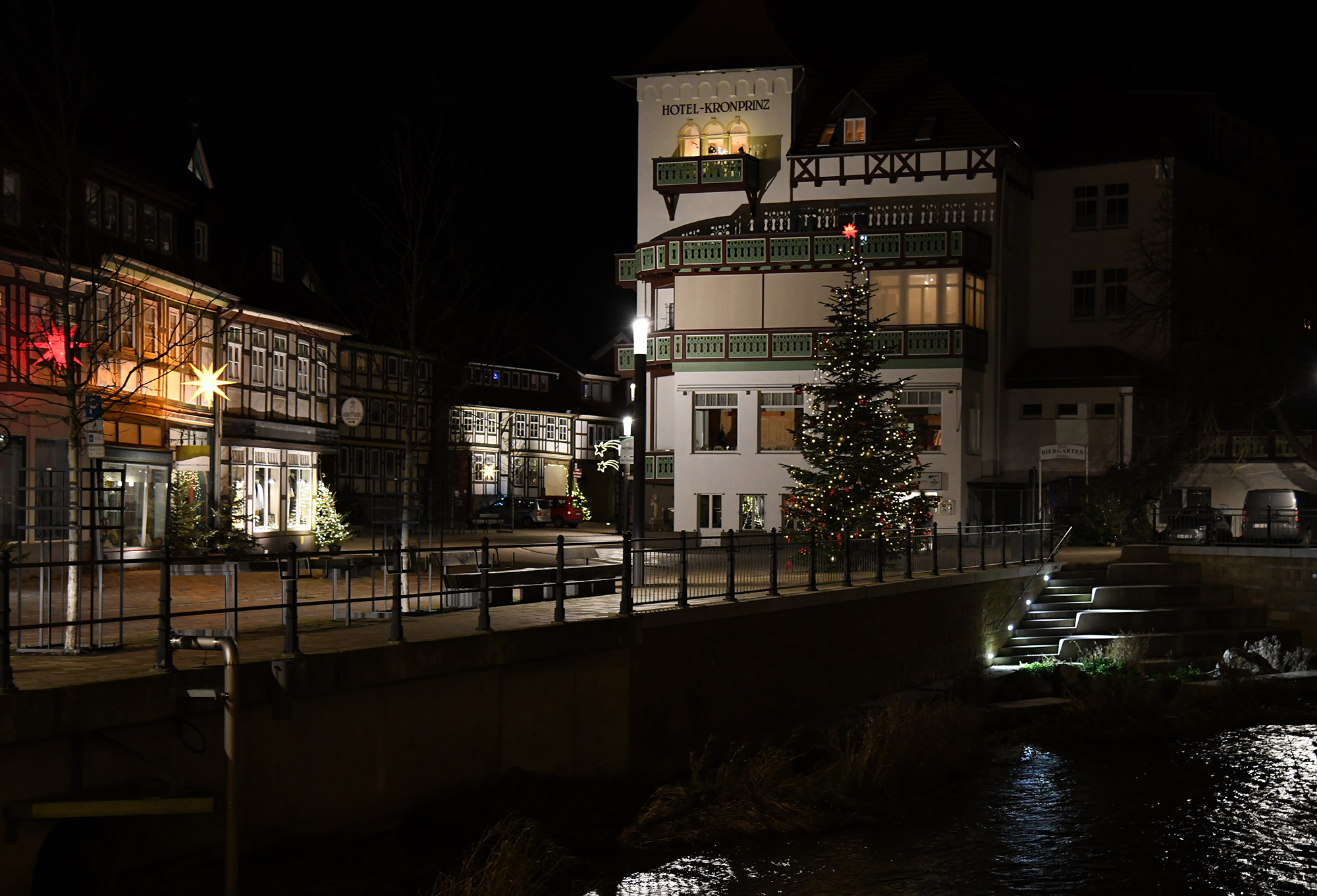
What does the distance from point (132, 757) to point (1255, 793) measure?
13.5 meters

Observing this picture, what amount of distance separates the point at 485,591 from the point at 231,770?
465cm

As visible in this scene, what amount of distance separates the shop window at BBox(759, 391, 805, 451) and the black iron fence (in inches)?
A: 521

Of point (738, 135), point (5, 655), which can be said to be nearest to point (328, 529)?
point (738, 135)

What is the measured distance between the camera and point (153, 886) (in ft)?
37.9

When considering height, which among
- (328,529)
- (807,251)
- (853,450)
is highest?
(807,251)

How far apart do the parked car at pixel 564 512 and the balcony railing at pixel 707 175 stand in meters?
22.7

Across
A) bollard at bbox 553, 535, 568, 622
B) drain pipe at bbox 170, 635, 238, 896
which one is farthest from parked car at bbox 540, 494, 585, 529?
drain pipe at bbox 170, 635, 238, 896

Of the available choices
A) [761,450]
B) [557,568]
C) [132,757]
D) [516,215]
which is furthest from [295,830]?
[516,215]

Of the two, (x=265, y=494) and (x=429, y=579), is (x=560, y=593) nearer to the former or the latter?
(x=429, y=579)

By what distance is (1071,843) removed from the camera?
1585 cm

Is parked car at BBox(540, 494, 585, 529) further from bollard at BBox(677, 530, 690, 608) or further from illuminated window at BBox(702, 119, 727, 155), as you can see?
bollard at BBox(677, 530, 690, 608)

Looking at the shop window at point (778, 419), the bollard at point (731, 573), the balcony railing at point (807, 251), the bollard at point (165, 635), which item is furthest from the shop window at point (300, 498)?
the bollard at point (165, 635)

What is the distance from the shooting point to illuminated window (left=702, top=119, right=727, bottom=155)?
47.1 meters

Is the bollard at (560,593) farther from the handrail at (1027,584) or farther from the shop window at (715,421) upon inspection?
the shop window at (715,421)
